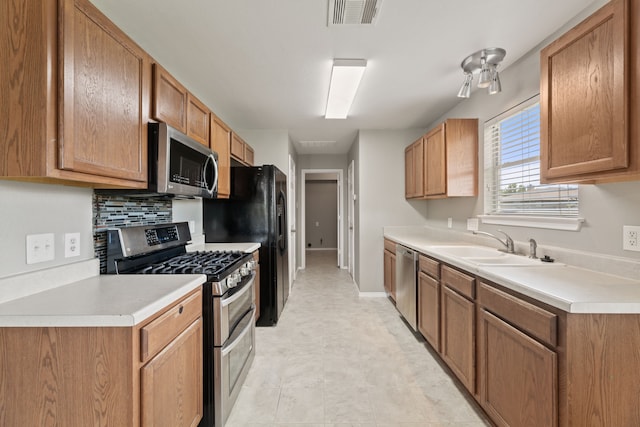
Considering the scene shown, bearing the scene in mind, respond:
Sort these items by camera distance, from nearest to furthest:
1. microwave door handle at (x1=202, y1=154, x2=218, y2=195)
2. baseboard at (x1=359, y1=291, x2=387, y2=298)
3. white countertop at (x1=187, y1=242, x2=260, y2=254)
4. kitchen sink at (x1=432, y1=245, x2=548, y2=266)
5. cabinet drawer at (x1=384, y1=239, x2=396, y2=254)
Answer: kitchen sink at (x1=432, y1=245, x2=548, y2=266) → microwave door handle at (x1=202, y1=154, x2=218, y2=195) → white countertop at (x1=187, y1=242, x2=260, y2=254) → cabinet drawer at (x1=384, y1=239, x2=396, y2=254) → baseboard at (x1=359, y1=291, x2=387, y2=298)

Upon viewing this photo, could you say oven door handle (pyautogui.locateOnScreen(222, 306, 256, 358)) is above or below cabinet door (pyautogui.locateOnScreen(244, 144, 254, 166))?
below

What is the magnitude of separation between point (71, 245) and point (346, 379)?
193 cm

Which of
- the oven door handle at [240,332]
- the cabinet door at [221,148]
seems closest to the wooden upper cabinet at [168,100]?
the cabinet door at [221,148]

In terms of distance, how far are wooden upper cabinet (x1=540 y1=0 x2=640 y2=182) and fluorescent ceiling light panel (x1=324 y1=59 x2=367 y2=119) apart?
1.24 m

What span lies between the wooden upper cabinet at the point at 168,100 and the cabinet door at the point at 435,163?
7.94 feet

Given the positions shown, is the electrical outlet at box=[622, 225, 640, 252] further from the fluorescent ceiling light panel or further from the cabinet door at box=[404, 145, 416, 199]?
the cabinet door at box=[404, 145, 416, 199]

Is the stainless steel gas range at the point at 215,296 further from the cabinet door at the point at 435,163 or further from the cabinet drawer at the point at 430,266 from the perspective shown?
the cabinet door at the point at 435,163

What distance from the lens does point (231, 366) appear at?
178 centimetres

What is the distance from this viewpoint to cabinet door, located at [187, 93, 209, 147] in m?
2.03

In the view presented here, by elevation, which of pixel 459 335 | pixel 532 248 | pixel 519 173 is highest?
pixel 519 173

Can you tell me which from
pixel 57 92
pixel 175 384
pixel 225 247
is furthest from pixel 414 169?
pixel 57 92

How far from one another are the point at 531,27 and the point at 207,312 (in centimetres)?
269

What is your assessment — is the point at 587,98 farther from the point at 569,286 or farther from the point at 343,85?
the point at 343,85

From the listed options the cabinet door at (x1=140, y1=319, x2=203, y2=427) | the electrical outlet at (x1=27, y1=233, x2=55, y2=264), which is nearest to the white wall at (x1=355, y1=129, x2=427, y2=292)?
the cabinet door at (x1=140, y1=319, x2=203, y2=427)
